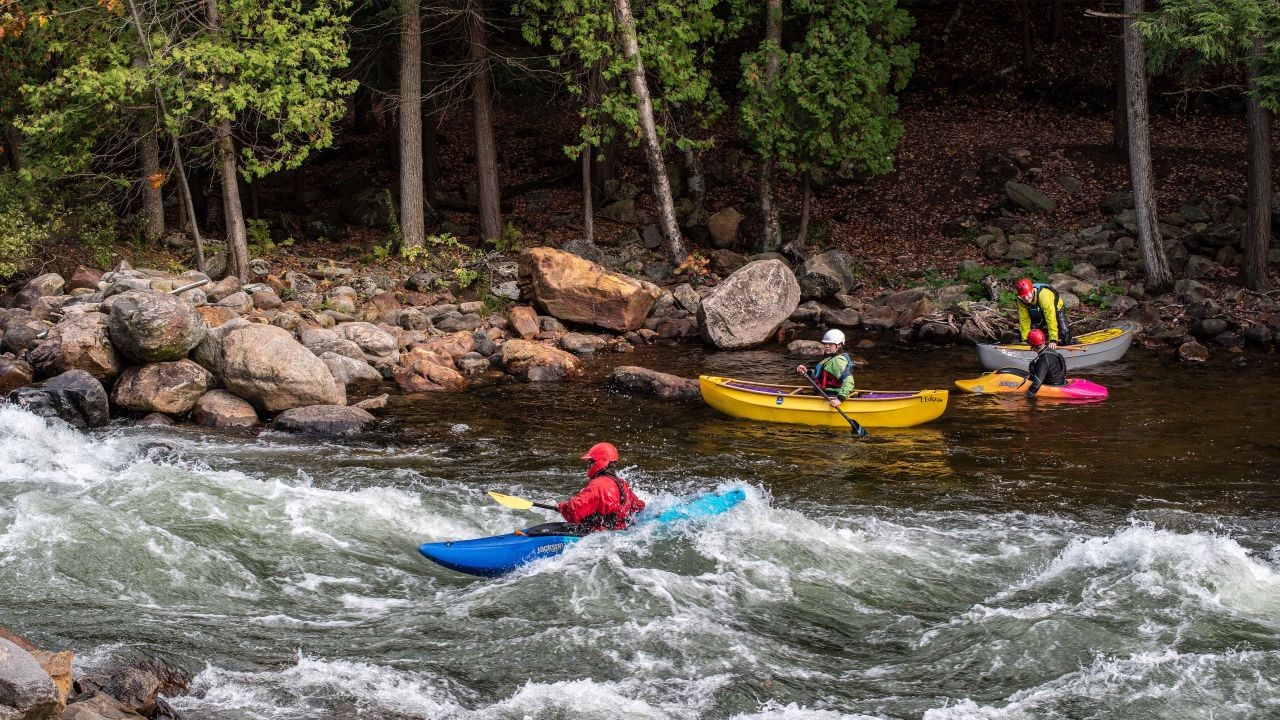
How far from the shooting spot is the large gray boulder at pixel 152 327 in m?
12.2

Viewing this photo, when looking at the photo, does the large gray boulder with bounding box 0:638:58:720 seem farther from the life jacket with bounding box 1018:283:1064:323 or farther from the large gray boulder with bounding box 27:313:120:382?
the life jacket with bounding box 1018:283:1064:323

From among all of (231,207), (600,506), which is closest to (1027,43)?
(231,207)

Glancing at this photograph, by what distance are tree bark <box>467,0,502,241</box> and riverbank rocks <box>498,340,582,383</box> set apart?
5.87 m

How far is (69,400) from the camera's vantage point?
11.8 meters

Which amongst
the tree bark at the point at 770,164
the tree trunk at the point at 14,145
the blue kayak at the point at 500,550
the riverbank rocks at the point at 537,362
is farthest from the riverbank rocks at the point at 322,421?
the tree bark at the point at 770,164

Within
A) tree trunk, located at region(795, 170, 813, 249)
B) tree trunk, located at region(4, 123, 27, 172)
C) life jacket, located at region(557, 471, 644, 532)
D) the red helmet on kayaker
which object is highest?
tree trunk, located at region(4, 123, 27, 172)

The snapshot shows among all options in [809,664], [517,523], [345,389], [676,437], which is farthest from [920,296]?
[809,664]

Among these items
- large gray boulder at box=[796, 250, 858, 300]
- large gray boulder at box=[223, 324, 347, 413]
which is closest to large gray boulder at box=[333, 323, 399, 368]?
large gray boulder at box=[223, 324, 347, 413]

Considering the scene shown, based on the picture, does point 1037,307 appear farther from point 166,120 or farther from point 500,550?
point 166,120

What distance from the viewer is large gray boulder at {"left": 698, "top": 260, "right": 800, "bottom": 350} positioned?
54.9 feet

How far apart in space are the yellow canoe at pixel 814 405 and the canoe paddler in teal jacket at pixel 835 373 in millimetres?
121

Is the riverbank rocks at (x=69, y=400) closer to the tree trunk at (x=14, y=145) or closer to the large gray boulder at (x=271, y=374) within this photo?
the large gray boulder at (x=271, y=374)

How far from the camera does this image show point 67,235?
58.4 ft

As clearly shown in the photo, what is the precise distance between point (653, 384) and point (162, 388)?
5.85m
